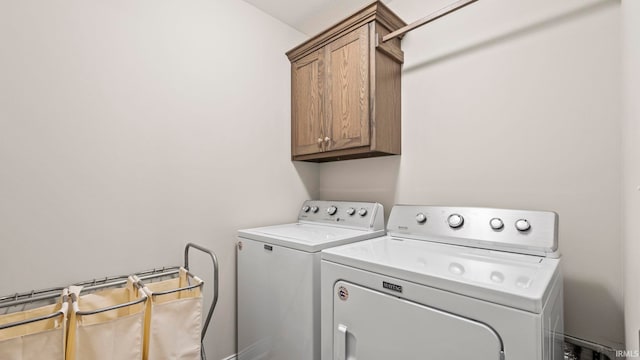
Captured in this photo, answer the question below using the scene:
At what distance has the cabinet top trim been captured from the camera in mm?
1638

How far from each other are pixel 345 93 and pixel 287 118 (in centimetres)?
59

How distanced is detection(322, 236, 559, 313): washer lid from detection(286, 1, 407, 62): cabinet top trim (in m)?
1.33

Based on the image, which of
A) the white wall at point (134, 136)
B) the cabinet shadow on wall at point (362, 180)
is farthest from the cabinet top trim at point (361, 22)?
the cabinet shadow on wall at point (362, 180)

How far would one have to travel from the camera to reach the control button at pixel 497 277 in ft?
2.72

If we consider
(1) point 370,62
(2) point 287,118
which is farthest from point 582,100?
(2) point 287,118

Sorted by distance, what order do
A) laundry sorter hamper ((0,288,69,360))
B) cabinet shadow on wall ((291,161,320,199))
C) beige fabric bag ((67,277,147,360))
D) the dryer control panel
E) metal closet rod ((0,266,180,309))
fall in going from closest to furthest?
laundry sorter hamper ((0,288,69,360))
beige fabric bag ((67,277,147,360))
metal closet rod ((0,266,180,309))
the dryer control panel
cabinet shadow on wall ((291,161,320,199))

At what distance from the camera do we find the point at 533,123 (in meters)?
1.36

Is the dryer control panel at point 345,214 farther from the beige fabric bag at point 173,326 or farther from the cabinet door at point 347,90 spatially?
the beige fabric bag at point 173,326

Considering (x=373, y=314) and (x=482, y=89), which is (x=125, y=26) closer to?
(x=373, y=314)

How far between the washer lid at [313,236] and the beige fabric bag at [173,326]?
423 mm

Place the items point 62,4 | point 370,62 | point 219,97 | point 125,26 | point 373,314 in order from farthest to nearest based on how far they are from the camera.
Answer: point 219,97 → point 370,62 → point 125,26 → point 62,4 → point 373,314

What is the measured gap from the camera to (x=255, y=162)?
197 cm

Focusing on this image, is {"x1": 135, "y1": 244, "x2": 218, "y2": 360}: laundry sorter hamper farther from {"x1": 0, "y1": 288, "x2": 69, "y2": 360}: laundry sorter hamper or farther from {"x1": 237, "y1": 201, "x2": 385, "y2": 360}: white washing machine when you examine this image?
{"x1": 237, "y1": 201, "x2": 385, "y2": 360}: white washing machine

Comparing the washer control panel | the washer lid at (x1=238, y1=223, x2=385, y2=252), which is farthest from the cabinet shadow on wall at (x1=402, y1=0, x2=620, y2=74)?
the washer lid at (x1=238, y1=223, x2=385, y2=252)
